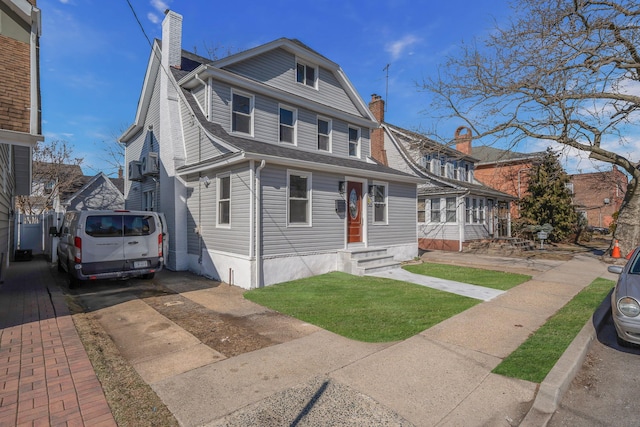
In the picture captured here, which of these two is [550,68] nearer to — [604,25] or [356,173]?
[604,25]

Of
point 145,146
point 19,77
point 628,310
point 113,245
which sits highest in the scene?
point 145,146

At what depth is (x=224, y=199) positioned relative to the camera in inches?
377

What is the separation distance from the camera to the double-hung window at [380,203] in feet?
40.0

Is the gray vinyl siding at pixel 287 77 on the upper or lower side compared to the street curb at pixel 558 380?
A: upper

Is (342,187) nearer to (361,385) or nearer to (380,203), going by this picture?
(380,203)

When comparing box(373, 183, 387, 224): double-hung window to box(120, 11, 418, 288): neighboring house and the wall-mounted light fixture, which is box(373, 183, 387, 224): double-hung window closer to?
box(120, 11, 418, 288): neighboring house

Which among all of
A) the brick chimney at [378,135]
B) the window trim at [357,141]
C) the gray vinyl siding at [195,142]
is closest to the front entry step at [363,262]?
the window trim at [357,141]

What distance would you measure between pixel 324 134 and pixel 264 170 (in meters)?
5.05

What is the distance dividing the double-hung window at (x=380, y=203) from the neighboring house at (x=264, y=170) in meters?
0.04

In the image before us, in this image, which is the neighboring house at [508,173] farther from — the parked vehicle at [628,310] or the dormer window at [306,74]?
the parked vehicle at [628,310]

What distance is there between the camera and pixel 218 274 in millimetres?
9656

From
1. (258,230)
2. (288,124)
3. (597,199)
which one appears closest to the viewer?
(258,230)

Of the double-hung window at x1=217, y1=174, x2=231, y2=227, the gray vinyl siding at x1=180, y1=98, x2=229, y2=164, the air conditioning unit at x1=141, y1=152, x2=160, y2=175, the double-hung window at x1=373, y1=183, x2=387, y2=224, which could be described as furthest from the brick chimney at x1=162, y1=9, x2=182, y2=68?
the double-hung window at x1=373, y1=183, x2=387, y2=224

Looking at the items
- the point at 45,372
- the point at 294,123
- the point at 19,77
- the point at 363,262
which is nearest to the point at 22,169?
the point at 19,77
